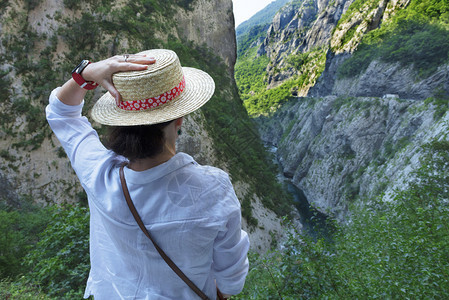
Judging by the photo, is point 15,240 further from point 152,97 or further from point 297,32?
point 297,32

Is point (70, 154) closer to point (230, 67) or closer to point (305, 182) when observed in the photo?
point (230, 67)

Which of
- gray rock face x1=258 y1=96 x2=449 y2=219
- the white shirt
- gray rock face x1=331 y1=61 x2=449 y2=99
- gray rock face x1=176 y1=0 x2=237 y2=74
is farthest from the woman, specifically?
gray rock face x1=331 y1=61 x2=449 y2=99

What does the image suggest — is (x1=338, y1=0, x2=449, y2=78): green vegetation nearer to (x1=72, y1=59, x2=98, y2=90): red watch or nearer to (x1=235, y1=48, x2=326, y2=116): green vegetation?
(x1=235, y1=48, x2=326, y2=116): green vegetation

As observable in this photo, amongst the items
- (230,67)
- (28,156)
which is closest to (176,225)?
(28,156)

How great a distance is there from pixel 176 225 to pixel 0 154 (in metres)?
13.9

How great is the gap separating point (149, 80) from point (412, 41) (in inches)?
1507

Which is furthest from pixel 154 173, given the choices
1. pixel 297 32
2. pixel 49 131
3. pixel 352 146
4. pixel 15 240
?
pixel 297 32

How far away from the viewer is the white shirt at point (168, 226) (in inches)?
40.2

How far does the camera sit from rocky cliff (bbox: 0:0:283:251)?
1150 centimetres

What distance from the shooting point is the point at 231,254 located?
3.61 ft

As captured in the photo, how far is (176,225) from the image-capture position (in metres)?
1.01

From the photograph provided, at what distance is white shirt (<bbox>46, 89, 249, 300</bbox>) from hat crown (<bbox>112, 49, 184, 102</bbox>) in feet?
0.99

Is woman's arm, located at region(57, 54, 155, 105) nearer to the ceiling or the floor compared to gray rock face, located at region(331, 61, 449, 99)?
nearer to the ceiling

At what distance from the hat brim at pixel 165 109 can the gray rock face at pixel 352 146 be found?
1811cm
